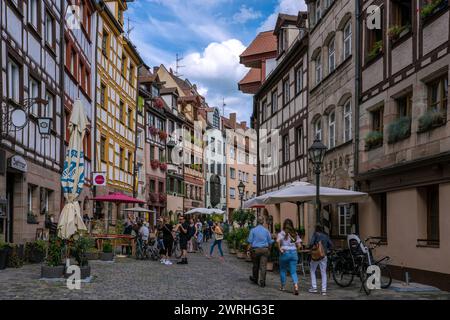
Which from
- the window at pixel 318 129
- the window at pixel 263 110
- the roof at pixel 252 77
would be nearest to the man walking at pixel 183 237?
the window at pixel 318 129

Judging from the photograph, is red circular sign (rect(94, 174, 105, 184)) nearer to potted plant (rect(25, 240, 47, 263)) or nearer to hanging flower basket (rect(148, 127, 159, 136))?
potted plant (rect(25, 240, 47, 263))

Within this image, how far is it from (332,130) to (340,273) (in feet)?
29.2

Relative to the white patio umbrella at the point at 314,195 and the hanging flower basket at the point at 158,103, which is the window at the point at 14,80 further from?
the hanging flower basket at the point at 158,103

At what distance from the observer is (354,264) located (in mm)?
14141

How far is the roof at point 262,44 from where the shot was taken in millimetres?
36562

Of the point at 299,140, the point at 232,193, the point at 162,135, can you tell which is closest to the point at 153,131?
the point at 162,135

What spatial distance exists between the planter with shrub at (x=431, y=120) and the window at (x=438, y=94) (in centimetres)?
17

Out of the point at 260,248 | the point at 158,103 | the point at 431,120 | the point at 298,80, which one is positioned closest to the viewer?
the point at 431,120

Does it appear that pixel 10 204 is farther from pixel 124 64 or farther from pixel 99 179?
pixel 124 64

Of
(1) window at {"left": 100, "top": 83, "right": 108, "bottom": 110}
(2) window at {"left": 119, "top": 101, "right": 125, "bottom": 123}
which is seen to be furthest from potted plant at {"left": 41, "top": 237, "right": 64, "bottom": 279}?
(2) window at {"left": 119, "top": 101, "right": 125, "bottom": 123}

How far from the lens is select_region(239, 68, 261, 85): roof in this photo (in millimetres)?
41000

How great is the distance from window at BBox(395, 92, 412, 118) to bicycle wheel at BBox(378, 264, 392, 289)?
4.14 meters
